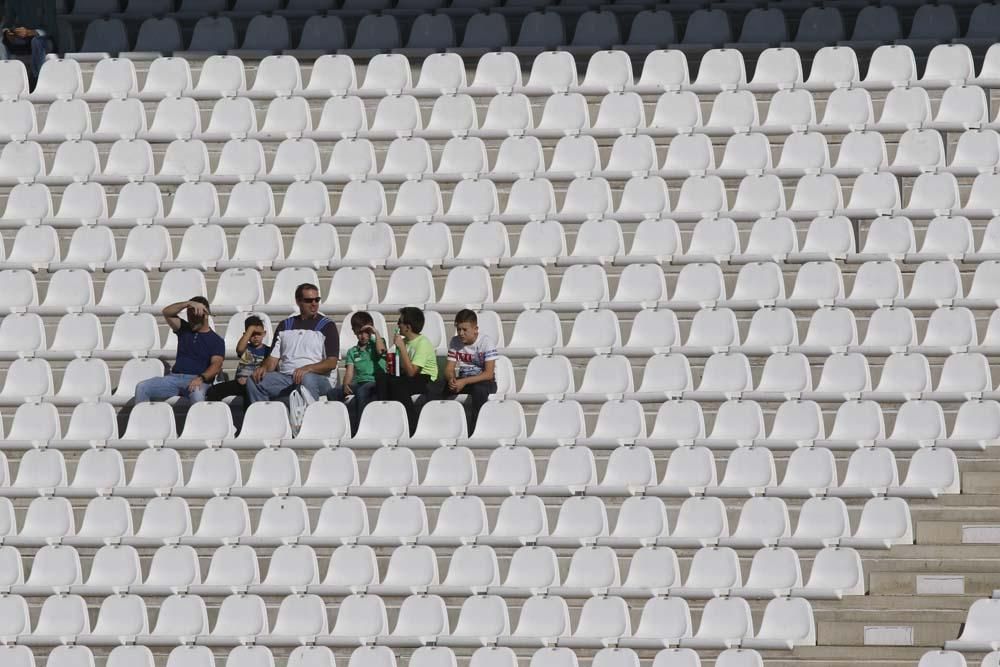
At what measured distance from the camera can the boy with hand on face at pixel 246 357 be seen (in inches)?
523

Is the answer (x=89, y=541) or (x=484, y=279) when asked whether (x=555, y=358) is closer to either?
(x=484, y=279)

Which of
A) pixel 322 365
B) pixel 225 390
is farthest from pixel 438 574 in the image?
pixel 225 390

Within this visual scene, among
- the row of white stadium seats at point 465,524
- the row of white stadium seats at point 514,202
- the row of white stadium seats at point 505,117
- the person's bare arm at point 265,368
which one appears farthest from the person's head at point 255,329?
the row of white stadium seats at point 505,117

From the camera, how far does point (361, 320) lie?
512 inches

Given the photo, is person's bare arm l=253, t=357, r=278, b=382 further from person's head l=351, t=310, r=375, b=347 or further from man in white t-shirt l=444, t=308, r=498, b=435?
man in white t-shirt l=444, t=308, r=498, b=435

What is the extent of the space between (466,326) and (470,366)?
0.85 ft

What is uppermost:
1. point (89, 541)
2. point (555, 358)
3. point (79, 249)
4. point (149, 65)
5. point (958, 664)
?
point (149, 65)

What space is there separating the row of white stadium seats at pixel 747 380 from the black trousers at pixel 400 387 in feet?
1.41

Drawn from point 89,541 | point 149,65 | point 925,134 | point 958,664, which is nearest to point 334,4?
point 149,65

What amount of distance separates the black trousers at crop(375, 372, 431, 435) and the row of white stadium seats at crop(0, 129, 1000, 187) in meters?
2.21

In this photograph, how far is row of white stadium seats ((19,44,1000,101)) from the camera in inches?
607

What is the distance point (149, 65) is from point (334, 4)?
1.45 metres

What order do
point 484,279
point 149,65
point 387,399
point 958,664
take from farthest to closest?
1. point 149,65
2. point 484,279
3. point 387,399
4. point 958,664

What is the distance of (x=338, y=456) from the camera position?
1277 cm
